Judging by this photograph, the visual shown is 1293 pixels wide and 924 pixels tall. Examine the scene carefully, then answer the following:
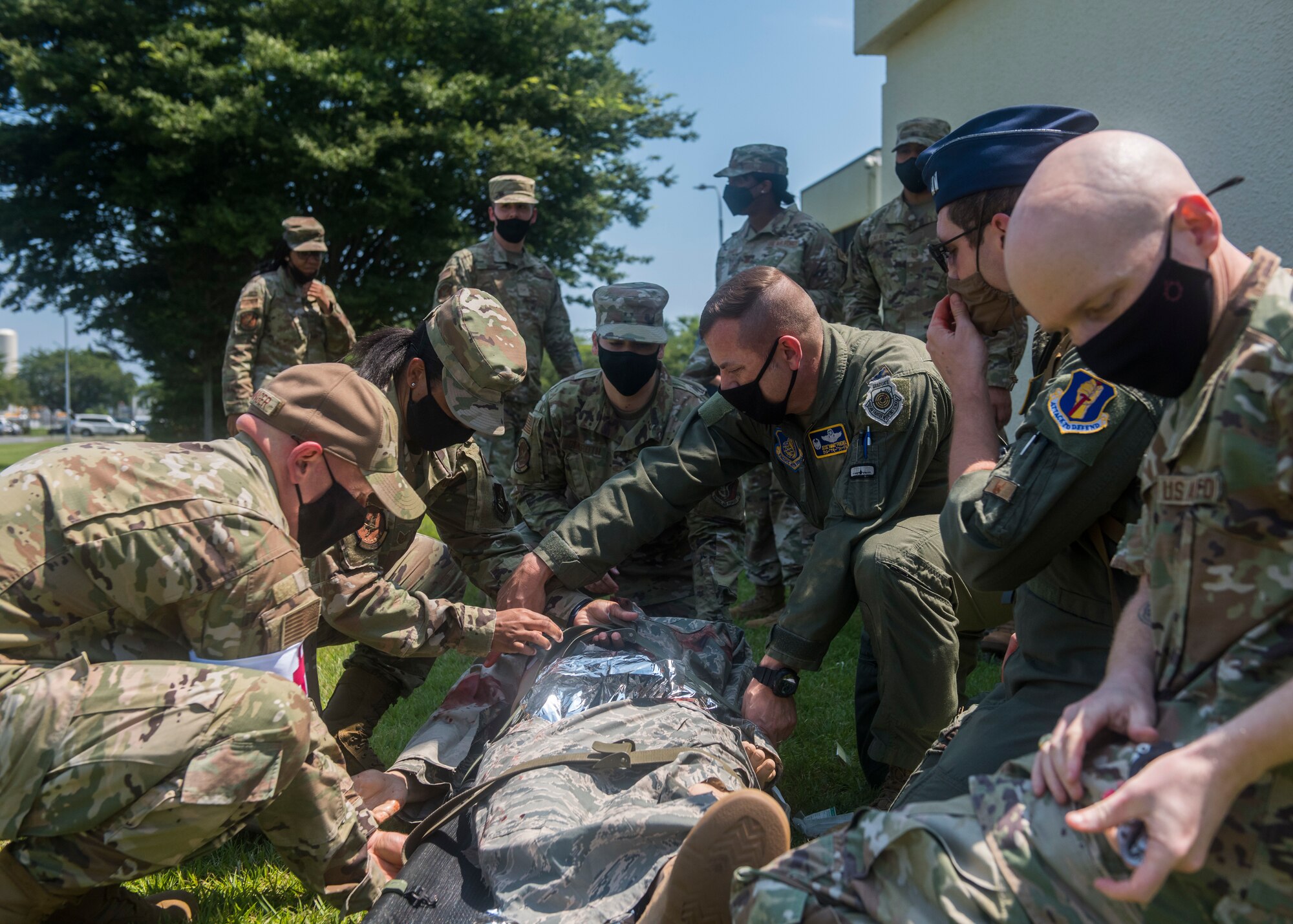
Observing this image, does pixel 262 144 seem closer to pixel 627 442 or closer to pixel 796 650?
pixel 627 442

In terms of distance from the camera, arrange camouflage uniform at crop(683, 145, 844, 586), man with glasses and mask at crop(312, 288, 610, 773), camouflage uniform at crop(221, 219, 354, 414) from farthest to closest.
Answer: camouflage uniform at crop(221, 219, 354, 414) → camouflage uniform at crop(683, 145, 844, 586) → man with glasses and mask at crop(312, 288, 610, 773)

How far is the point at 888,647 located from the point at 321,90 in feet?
46.3

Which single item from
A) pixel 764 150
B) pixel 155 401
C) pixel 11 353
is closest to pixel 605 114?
pixel 155 401

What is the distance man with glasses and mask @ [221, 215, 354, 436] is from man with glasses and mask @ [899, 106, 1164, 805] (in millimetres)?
6003

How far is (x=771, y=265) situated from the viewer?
647 centimetres

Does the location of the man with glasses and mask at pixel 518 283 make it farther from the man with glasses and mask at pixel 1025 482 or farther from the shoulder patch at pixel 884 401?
the man with glasses and mask at pixel 1025 482

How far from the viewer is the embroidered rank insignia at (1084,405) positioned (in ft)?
7.18

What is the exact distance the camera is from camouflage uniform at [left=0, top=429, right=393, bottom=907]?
2.29 metres

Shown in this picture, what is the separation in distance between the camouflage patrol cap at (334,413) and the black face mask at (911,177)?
4.00 meters

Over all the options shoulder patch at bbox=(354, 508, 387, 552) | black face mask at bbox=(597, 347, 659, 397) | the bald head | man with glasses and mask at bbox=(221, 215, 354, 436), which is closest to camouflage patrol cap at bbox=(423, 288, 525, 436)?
shoulder patch at bbox=(354, 508, 387, 552)

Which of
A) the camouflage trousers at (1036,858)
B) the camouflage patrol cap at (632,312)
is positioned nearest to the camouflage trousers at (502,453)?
the camouflage patrol cap at (632,312)

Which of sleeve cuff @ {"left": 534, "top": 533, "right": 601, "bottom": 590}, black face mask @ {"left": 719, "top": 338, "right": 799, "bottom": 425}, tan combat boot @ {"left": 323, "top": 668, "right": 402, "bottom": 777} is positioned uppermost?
black face mask @ {"left": 719, "top": 338, "right": 799, "bottom": 425}

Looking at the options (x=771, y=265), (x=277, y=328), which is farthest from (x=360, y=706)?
(x=277, y=328)

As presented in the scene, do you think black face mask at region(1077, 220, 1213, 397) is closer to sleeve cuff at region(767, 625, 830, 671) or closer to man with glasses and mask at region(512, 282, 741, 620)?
sleeve cuff at region(767, 625, 830, 671)
